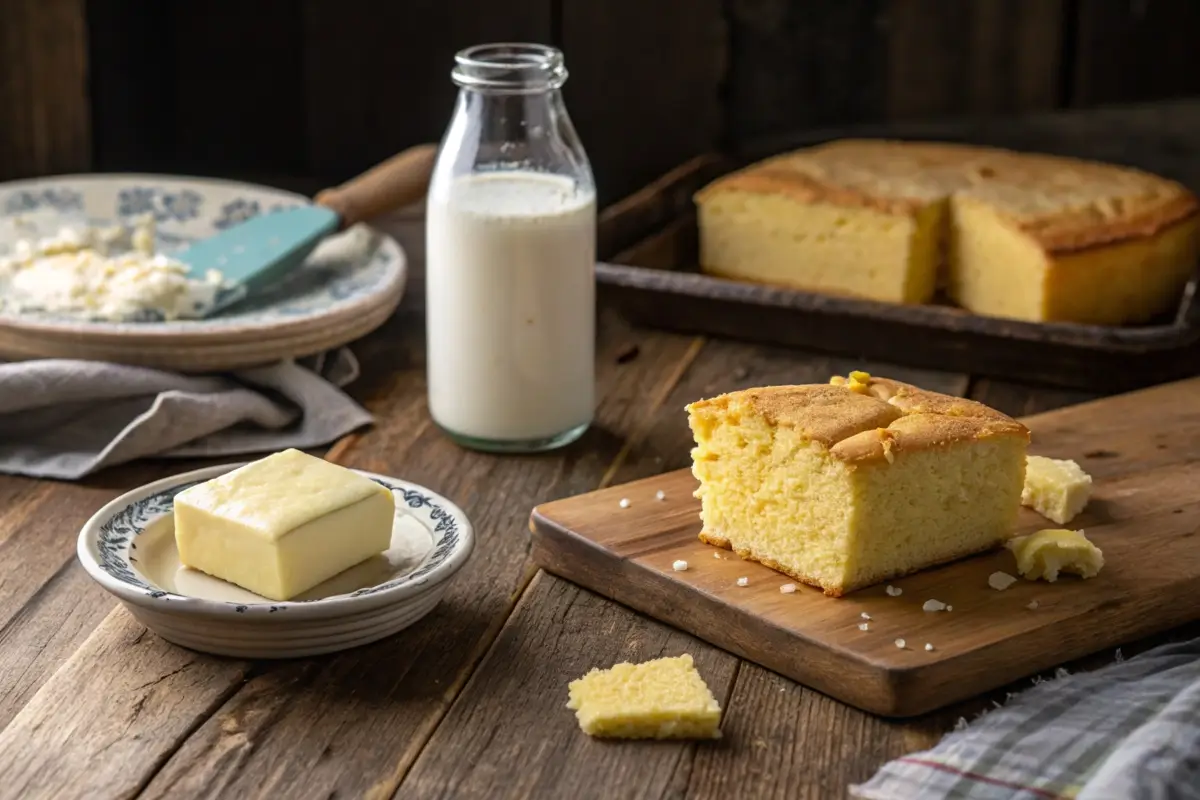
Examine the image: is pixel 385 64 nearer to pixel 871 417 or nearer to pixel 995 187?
pixel 995 187

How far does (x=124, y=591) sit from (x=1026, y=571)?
889 mm

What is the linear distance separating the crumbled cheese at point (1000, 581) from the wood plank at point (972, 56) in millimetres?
2016

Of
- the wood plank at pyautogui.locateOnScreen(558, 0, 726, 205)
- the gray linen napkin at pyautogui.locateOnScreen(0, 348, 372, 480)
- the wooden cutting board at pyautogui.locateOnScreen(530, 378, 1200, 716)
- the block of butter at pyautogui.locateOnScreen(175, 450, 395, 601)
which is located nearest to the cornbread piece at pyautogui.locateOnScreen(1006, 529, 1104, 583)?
the wooden cutting board at pyautogui.locateOnScreen(530, 378, 1200, 716)

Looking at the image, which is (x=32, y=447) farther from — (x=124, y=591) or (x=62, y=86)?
(x=62, y=86)

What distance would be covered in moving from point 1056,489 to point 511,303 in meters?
0.73

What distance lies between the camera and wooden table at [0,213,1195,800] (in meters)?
1.35

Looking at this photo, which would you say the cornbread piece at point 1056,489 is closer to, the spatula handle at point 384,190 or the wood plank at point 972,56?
the spatula handle at point 384,190

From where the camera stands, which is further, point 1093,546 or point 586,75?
point 586,75

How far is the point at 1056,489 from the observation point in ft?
5.71

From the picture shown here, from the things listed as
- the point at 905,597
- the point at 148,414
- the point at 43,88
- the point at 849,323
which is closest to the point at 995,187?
the point at 849,323

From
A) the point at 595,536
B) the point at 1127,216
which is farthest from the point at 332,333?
the point at 1127,216

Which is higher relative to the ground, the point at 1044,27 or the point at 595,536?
the point at 1044,27

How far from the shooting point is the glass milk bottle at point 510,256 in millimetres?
1988

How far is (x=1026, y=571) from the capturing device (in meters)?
1.59
